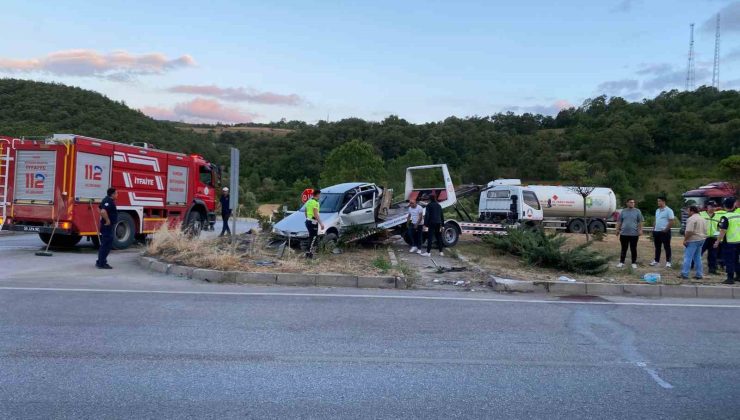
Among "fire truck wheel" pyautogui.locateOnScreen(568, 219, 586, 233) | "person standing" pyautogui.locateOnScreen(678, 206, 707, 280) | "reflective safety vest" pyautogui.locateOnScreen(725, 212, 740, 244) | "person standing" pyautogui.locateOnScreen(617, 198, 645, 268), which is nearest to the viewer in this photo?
"reflective safety vest" pyautogui.locateOnScreen(725, 212, 740, 244)

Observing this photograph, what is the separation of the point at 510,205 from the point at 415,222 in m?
9.49

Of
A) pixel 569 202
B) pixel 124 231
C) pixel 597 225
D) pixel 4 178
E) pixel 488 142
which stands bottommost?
pixel 124 231

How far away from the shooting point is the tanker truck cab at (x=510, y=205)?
23.0m

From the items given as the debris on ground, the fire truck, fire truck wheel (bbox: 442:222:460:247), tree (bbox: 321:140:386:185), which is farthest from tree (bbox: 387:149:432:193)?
the debris on ground

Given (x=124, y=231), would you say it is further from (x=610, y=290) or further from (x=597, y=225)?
(x=597, y=225)

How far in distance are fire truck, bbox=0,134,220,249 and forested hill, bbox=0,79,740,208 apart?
2845cm

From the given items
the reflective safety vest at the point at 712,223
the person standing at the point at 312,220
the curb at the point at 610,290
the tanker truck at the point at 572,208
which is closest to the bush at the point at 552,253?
the curb at the point at 610,290

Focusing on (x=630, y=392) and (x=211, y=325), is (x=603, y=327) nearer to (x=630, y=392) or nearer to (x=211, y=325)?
(x=630, y=392)

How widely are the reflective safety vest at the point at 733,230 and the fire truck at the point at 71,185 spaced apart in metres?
14.7

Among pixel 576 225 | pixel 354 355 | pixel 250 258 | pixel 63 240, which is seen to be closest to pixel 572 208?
pixel 576 225

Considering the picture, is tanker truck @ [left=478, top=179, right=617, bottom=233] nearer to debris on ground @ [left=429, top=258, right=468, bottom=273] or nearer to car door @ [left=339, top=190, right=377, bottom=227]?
car door @ [left=339, top=190, right=377, bottom=227]

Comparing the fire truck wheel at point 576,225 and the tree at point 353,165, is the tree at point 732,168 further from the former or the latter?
the tree at point 353,165

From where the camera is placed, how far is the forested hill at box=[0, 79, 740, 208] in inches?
1833

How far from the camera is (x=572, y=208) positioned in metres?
32.1
